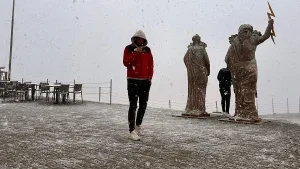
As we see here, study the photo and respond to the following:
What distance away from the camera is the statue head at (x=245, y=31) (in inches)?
328

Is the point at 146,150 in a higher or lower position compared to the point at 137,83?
lower

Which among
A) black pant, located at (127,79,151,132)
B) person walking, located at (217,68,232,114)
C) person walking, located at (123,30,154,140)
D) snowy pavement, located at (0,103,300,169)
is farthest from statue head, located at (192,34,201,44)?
black pant, located at (127,79,151,132)

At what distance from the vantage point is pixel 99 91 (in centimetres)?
1797

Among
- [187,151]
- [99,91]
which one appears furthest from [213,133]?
[99,91]

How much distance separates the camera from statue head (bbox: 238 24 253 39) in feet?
27.3

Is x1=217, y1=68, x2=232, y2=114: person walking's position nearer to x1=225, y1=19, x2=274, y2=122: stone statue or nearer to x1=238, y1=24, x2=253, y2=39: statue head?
x1=225, y1=19, x2=274, y2=122: stone statue

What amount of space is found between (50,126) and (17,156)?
113 inches

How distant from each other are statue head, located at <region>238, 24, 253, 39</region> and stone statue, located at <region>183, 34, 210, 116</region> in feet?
4.63

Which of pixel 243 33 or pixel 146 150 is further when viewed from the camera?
pixel 243 33

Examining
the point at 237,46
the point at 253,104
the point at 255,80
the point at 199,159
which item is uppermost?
the point at 237,46

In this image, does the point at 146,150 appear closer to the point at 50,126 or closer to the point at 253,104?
the point at 50,126

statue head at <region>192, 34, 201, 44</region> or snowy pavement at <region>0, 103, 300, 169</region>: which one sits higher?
statue head at <region>192, 34, 201, 44</region>

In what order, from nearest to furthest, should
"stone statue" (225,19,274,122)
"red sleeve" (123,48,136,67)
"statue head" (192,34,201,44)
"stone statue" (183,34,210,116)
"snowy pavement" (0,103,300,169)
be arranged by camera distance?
1. "snowy pavement" (0,103,300,169)
2. "red sleeve" (123,48,136,67)
3. "stone statue" (225,19,274,122)
4. "stone statue" (183,34,210,116)
5. "statue head" (192,34,201,44)

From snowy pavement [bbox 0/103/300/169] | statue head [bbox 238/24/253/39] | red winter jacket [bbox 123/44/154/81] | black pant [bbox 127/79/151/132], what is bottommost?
snowy pavement [bbox 0/103/300/169]
